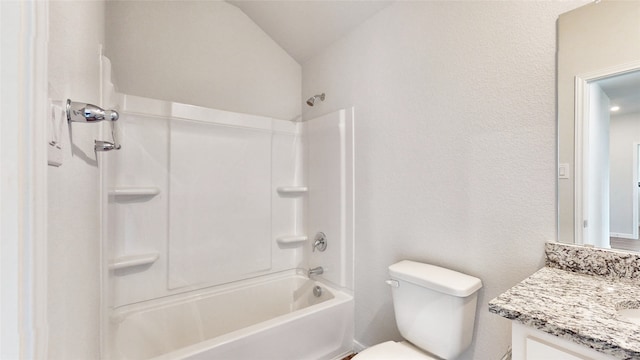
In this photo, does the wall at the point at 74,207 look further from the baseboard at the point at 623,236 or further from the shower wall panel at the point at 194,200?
the baseboard at the point at 623,236

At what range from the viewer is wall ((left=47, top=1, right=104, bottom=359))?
517 millimetres

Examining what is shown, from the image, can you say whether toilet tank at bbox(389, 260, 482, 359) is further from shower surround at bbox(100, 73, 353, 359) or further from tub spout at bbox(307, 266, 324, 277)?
tub spout at bbox(307, 266, 324, 277)

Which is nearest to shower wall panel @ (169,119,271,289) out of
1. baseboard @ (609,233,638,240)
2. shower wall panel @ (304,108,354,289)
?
shower wall panel @ (304,108,354,289)

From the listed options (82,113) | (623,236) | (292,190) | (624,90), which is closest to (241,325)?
(292,190)

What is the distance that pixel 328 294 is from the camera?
2.01 metres

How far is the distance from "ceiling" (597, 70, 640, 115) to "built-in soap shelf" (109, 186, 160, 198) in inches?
87.4

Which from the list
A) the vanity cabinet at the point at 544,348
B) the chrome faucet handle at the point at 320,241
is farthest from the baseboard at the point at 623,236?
the chrome faucet handle at the point at 320,241

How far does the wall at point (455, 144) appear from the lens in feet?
3.81

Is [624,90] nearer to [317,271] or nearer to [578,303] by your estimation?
[578,303]

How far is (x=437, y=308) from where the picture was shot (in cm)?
126

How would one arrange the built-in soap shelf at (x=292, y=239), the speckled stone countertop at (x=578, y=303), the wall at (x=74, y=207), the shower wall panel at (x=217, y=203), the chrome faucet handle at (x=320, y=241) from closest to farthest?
the wall at (x=74, y=207)
the speckled stone countertop at (x=578, y=303)
the shower wall panel at (x=217, y=203)
the chrome faucet handle at (x=320, y=241)
the built-in soap shelf at (x=292, y=239)

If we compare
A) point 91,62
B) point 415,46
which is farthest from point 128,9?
point 415,46

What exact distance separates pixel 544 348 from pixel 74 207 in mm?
1251

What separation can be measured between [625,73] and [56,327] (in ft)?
5.78
